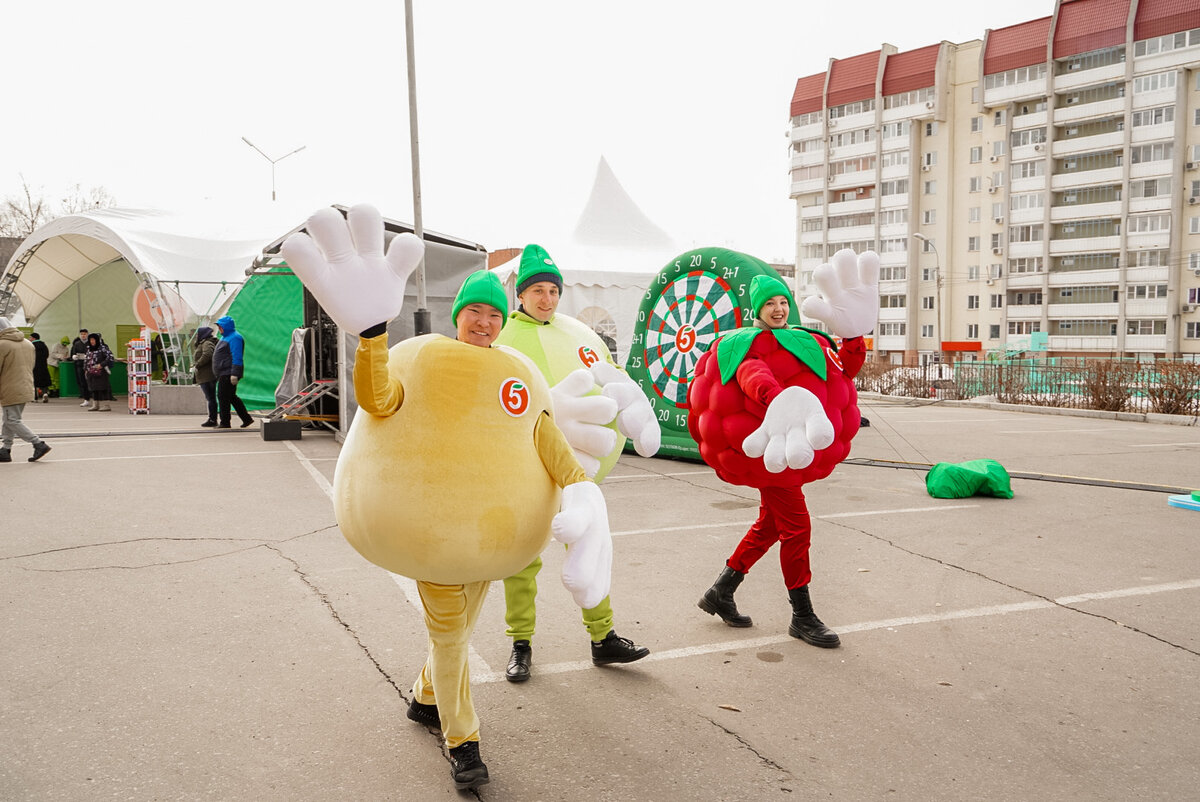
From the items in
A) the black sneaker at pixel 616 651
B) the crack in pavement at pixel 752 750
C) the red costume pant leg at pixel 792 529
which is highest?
the red costume pant leg at pixel 792 529

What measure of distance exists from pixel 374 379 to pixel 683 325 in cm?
816

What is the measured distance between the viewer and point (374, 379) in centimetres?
266

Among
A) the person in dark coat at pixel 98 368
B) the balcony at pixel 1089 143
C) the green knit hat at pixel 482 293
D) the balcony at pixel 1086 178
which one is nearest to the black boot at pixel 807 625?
the green knit hat at pixel 482 293

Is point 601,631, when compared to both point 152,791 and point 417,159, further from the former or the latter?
point 417,159

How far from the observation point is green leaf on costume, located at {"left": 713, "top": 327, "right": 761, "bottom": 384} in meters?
4.32

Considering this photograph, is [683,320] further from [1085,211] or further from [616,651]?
[1085,211]

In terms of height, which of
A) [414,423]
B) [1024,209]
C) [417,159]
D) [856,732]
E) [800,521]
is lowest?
[856,732]

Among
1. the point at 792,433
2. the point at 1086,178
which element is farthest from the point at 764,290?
the point at 1086,178

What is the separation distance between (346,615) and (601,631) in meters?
1.67

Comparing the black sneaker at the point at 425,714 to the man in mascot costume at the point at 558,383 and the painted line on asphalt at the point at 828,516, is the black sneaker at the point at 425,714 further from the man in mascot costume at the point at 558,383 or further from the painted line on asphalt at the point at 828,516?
the painted line on asphalt at the point at 828,516

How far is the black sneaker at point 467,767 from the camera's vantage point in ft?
9.55

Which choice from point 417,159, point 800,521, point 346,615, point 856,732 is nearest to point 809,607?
point 800,521

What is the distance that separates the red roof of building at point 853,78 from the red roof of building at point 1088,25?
1211 cm

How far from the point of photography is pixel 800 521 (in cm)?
433
